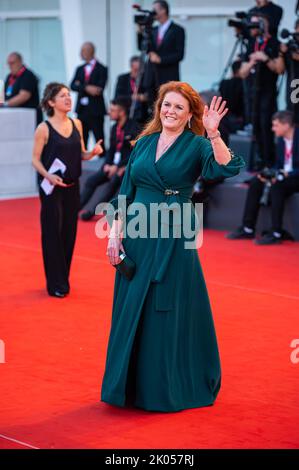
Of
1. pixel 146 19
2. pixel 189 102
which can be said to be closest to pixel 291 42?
pixel 146 19

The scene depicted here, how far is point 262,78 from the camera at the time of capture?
1104 cm

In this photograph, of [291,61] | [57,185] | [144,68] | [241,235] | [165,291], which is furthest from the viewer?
[144,68]

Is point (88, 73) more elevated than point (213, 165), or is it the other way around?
point (213, 165)

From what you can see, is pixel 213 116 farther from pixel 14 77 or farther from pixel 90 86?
pixel 14 77

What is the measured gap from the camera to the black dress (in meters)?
7.59

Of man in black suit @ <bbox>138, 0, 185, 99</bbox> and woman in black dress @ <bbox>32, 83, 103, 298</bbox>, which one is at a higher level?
man in black suit @ <bbox>138, 0, 185, 99</bbox>

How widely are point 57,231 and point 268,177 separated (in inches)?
133

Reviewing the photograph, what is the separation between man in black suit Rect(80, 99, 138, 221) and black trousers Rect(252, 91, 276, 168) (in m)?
1.44

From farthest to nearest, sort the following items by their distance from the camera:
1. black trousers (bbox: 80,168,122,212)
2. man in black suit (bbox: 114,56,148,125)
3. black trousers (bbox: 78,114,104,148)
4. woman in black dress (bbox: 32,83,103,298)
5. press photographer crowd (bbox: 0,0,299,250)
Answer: black trousers (bbox: 78,114,104,148) < man in black suit (bbox: 114,56,148,125) < black trousers (bbox: 80,168,122,212) < press photographer crowd (bbox: 0,0,299,250) < woman in black dress (bbox: 32,83,103,298)

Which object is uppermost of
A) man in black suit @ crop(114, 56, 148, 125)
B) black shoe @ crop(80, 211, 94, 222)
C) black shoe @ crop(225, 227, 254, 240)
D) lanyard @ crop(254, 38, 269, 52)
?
lanyard @ crop(254, 38, 269, 52)

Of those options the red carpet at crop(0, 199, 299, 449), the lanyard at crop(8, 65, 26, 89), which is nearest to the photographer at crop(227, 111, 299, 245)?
the red carpet at crop(0, 199, 299, 449)

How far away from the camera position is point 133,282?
4.98 metres

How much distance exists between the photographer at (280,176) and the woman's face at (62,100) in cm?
331

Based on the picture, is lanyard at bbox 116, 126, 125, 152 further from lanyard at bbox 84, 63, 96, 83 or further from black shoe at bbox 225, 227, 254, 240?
lanyard at bbox 84, 63, 96, 83
